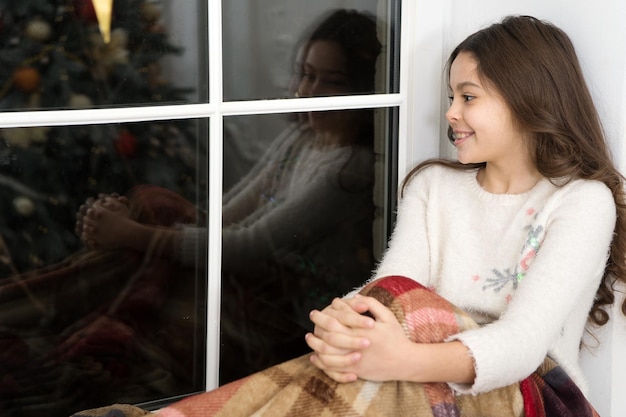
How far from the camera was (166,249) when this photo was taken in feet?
4.97

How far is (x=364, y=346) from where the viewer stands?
1.22 meters

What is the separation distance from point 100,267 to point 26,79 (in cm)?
35

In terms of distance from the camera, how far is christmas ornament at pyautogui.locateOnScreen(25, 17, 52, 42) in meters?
1.31

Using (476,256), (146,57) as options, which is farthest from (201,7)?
(476,256)

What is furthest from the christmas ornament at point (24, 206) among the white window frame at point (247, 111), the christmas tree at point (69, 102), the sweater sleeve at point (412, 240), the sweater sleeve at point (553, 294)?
the sweater sleeve at point (553, 294)

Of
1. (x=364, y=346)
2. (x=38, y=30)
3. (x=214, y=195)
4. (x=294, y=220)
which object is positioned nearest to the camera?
(x=364, y=346)

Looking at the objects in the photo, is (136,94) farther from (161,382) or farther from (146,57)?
(161,382)

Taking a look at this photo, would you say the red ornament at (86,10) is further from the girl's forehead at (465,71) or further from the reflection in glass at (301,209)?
the girl's forehead at (465,71)

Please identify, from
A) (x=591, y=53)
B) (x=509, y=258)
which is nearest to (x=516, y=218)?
(x=509, y=258)

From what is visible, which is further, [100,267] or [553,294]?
[100,267]

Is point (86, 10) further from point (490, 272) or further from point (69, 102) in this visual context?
point (490, 272)

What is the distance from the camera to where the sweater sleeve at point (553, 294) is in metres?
1.25

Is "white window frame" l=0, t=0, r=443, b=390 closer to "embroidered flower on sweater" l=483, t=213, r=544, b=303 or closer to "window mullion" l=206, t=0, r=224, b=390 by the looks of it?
"window mullion" l=206, t=0, r=224, b=390

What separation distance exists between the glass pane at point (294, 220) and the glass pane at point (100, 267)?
0.23 feet
